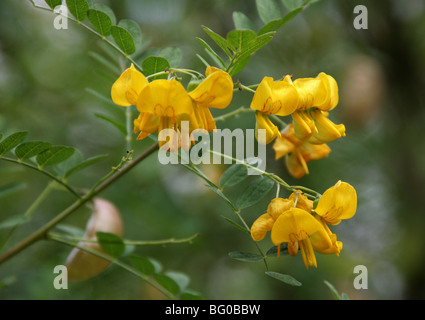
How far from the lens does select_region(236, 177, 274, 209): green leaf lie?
95 cm

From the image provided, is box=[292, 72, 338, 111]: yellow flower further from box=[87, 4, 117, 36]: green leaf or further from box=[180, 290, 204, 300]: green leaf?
box=[180, 290, 204, 300]: green leaf

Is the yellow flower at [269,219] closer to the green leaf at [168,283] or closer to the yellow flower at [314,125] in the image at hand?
the yellow flower at [314,125]

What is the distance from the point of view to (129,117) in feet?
3.83

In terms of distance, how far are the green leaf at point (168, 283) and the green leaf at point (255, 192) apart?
32cm

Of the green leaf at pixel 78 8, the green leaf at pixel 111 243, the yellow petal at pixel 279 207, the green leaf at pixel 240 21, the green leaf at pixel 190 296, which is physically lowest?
the green leaf at pixel 190 296

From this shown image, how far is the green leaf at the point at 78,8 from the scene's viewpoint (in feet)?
3.08

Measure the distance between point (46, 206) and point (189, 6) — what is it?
107 centimetres

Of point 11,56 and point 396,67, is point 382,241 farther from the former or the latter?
point 11,56

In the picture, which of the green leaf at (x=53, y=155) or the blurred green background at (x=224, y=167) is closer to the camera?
the green leaf at (x=53, y=155)

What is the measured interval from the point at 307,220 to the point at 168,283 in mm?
477

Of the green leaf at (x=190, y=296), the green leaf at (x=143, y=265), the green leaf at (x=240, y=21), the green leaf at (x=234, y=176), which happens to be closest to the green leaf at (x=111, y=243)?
the green leaf at (x=143, y=265)

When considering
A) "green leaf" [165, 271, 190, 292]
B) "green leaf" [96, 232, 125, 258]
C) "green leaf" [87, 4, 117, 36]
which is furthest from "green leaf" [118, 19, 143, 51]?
"green leaf" [165, 271, 190, 292]
